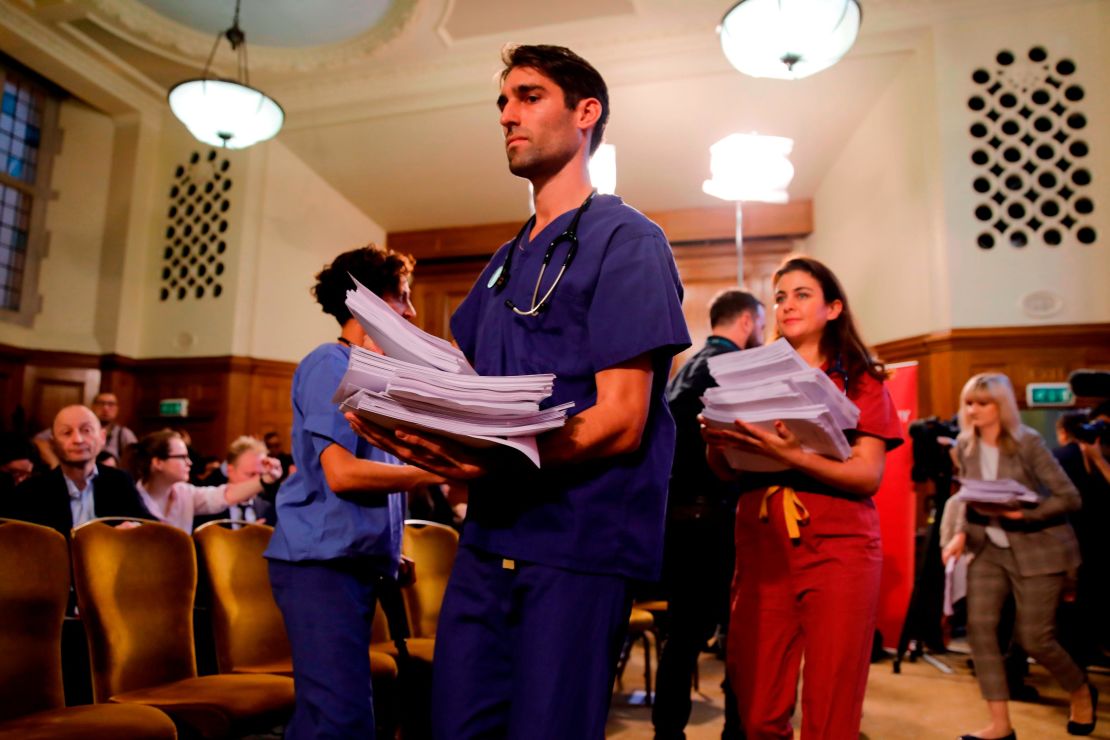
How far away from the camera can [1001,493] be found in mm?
3203

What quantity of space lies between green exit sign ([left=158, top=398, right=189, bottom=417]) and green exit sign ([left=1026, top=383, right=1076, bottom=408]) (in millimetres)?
7034


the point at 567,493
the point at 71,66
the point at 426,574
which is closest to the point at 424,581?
the point at 426,574

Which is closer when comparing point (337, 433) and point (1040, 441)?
point (337, 433)

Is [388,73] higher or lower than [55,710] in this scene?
higher

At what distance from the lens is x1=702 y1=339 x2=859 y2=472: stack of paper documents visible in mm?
1572

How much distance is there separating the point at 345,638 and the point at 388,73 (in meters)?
6.47

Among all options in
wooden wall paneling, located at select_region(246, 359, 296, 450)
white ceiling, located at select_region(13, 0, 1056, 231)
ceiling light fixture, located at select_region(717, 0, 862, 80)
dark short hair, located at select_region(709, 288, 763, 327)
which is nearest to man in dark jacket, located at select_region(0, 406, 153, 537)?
dark short hair, located at select_region(709, 288, 763, 327)

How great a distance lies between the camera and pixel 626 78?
A: 6.58 m

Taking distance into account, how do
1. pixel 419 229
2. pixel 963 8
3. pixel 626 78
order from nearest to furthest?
pixel 963 8
pixel 626 78
pixel 419 229

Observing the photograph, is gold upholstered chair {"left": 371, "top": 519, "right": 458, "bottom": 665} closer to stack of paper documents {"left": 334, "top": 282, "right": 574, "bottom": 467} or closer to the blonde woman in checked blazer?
the blonde woman in checked blazer

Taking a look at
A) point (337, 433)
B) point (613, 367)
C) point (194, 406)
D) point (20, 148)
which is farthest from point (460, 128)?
point (613, 367)

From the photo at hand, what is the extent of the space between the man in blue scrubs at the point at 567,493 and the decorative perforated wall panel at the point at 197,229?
7.19 meters

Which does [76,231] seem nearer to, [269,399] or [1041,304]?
[269,399]

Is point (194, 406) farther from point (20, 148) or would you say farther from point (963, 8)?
point (963, 8)
